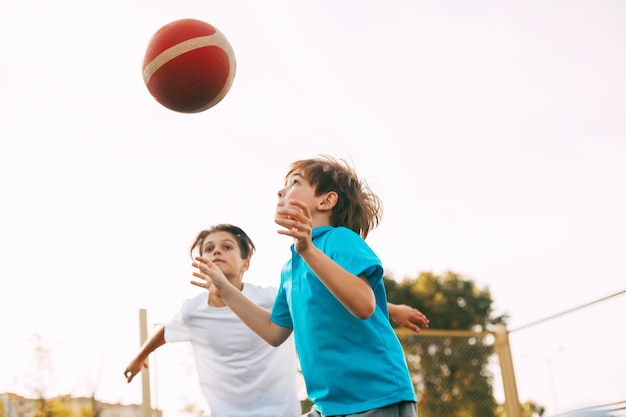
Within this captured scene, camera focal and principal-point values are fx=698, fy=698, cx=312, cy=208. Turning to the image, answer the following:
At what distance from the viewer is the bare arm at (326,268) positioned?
211cm

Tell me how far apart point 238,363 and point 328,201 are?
1313mm

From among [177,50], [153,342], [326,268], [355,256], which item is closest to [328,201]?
[355,256]

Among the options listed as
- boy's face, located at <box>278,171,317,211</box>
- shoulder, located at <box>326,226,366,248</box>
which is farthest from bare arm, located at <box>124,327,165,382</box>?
shoulder, located at <box>326,226,366,248</box>

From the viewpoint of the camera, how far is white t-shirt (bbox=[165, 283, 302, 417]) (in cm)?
354

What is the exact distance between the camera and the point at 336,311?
2.35 meters

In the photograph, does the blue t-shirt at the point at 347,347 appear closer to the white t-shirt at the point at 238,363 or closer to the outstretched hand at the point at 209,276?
the outstretched hand at the point at 209,276

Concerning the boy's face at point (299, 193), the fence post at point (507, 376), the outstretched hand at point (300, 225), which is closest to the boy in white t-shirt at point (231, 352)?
the boy's face at point (299, 193)

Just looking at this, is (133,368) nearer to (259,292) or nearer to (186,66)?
(259,292)

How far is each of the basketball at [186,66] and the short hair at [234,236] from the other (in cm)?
70

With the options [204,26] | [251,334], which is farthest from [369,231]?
[204,26]

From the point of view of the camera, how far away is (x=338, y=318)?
92.0 inches

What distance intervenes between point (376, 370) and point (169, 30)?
2.27 meters

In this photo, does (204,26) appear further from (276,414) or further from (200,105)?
(276,414)

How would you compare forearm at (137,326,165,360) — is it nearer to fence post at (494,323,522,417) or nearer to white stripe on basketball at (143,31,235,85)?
white stripe on basketball at (143,31,235,85)
